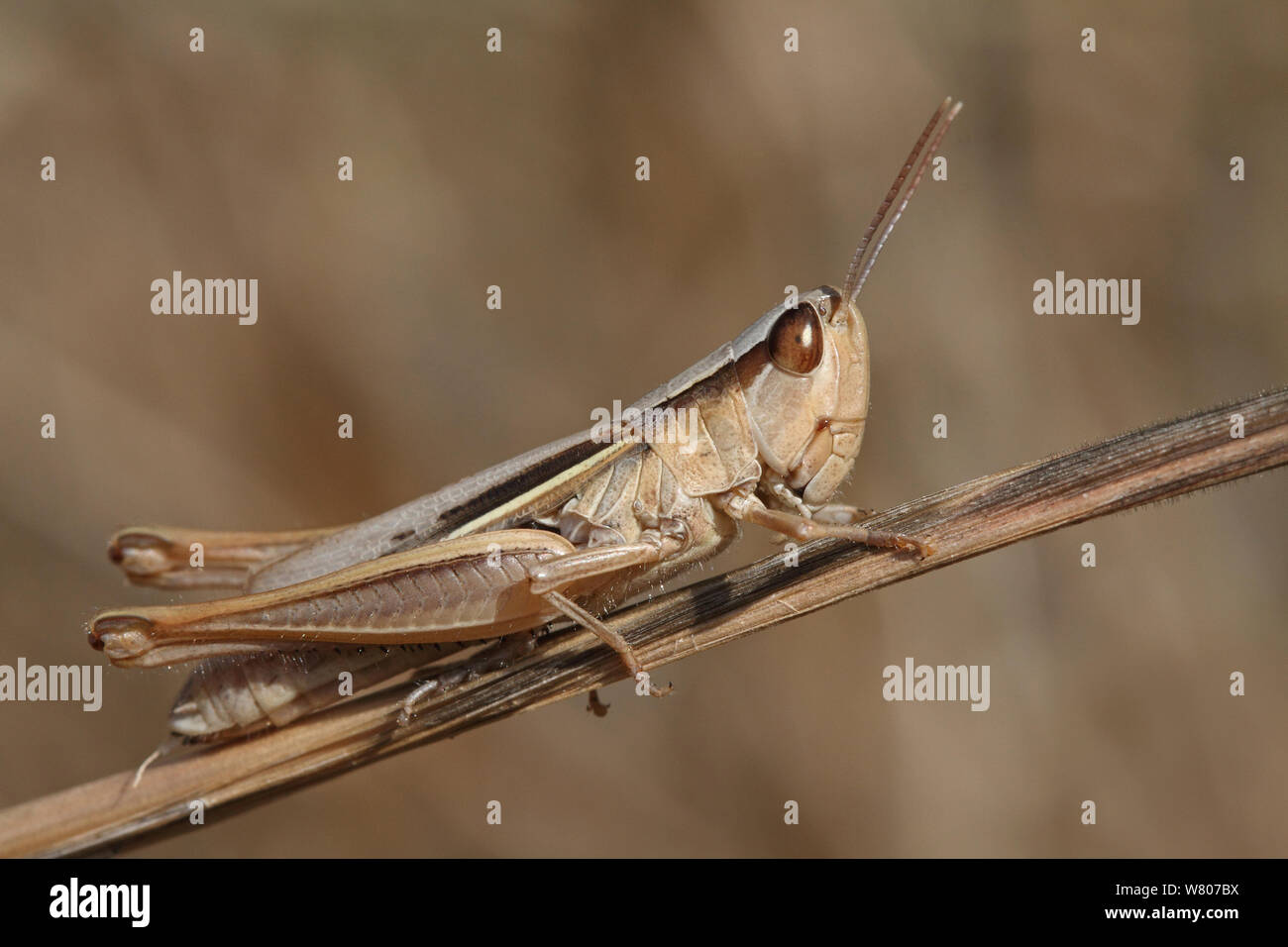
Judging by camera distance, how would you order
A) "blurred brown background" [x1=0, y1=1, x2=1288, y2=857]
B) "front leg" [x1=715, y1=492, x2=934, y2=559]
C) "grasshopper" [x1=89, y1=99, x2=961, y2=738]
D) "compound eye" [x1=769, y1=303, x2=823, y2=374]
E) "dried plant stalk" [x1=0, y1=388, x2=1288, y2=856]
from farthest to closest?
1. "blurred brown background" [x1=0, y1=1, x2=1288, y2=857]
2. "compound eye" [x1=769, y1=303, x2=823, y2=374]
3. "grasshopper" [x1=89, y1=99, x2=961, y2=738]
4. "front leg" [x1=715, y1=492, x2=934, y2=559]
5. "dried plant stalk" [x1=0, y1=388, x2=1288, y2=856]

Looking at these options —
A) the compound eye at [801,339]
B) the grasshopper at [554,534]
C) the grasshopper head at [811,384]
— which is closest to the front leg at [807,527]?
the grasshopper at [554,534]

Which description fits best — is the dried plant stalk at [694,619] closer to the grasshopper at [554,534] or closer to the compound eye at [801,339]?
the grasshopper at [554,534]

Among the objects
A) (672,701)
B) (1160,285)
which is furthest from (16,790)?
(1160,285)

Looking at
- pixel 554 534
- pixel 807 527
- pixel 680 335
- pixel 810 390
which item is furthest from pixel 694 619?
pixel 680 335

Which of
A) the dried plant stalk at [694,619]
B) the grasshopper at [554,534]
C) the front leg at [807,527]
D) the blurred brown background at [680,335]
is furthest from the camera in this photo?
the blurred brown background at [680,335]

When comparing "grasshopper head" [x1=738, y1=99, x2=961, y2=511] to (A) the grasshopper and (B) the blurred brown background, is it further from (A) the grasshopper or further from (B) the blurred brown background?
(B) the blurred brown background

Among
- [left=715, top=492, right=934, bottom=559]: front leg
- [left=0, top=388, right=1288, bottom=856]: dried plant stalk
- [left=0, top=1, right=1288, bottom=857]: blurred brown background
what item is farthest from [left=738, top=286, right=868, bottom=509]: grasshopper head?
[left=0, top=1, right=1288, bottom=857]: blurred brown background

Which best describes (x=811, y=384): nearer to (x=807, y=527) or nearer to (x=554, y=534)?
(x=807, y=527)
